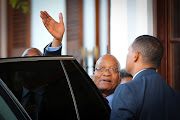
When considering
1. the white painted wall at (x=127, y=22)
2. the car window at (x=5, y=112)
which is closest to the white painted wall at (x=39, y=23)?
the white painted wall at (x=127, y=22)

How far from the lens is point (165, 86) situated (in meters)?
1.38

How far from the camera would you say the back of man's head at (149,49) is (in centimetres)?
145

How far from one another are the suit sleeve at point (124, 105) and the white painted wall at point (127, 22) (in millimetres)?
2235

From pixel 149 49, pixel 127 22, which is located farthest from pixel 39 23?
pixel 149 49

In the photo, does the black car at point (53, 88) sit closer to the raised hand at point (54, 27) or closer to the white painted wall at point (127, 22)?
the raised hand at point (54, 27)

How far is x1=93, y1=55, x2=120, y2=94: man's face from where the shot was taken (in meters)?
2.28

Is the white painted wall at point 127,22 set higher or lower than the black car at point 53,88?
higher

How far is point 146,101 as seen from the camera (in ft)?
4.34

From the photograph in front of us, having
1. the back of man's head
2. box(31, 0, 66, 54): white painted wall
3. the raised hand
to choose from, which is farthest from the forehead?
box(31, 0, 66, 54): white painted wall

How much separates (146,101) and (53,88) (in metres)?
0.41

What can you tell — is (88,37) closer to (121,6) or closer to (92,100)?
(121,6)

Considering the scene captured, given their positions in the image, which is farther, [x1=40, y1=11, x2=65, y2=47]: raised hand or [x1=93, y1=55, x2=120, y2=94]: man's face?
[x1=93, y1=55, x2=120, y2=94]: man's face

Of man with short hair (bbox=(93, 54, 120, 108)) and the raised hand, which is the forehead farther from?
the raised hand

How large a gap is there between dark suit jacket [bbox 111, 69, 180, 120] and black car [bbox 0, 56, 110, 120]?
131 millimetres
